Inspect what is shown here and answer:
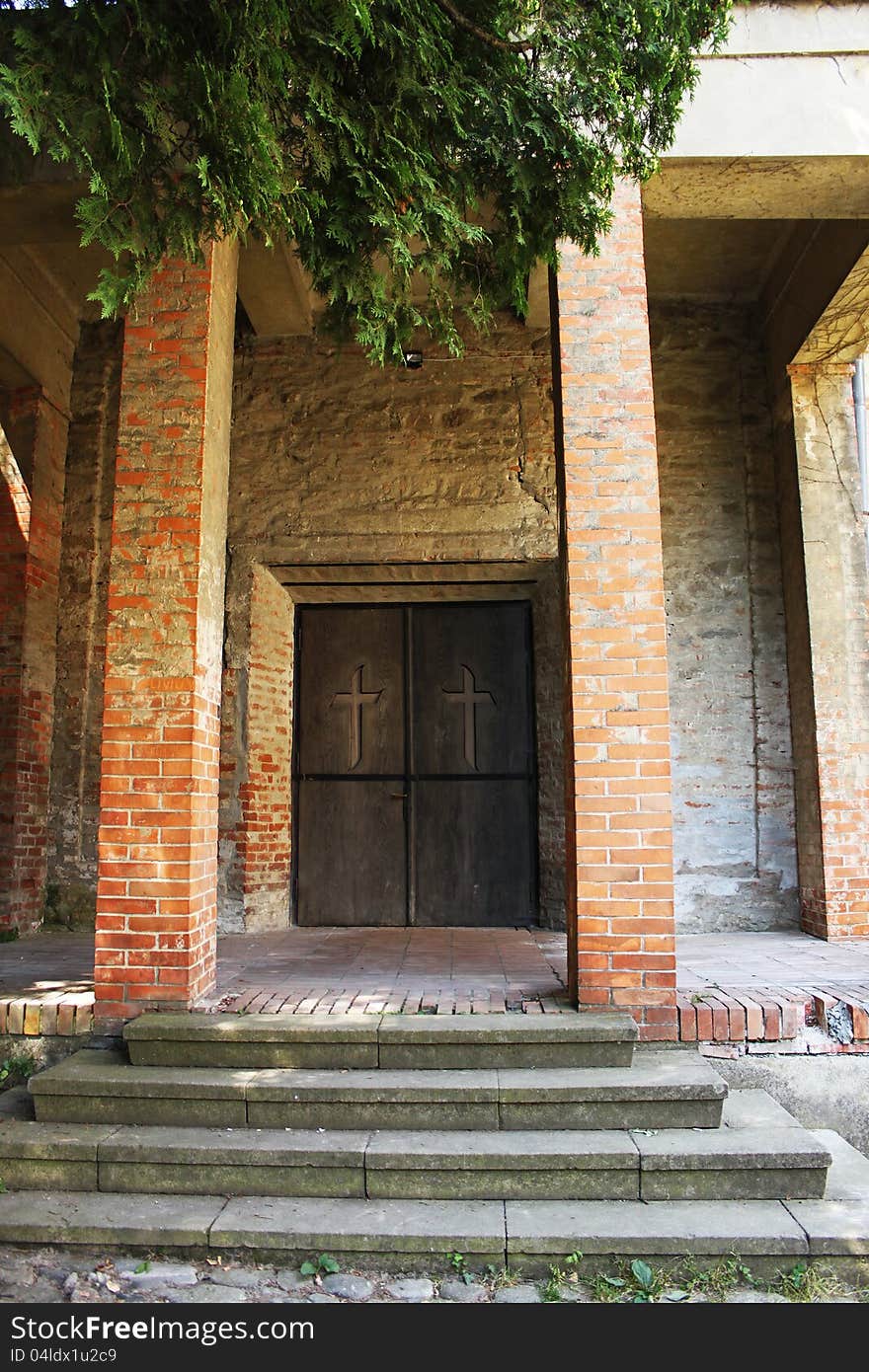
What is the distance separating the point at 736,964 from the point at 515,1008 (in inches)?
64.1

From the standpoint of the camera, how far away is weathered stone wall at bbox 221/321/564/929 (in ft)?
20.9

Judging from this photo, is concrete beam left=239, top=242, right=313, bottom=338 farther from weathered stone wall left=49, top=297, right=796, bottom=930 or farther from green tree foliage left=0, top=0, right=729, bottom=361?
green tree foliage left=0, top=0, right=729, bottom=361

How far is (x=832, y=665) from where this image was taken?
19.5ft

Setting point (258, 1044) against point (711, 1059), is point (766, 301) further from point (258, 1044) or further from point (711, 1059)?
point (258, 1044)

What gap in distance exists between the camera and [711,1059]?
12.0ft

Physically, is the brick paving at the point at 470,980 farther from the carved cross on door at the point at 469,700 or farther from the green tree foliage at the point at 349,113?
the green tree foliage at the point at 349,113

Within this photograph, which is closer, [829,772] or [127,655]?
[127,655]

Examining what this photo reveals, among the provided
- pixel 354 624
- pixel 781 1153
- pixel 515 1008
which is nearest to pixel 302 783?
pixel 354 624

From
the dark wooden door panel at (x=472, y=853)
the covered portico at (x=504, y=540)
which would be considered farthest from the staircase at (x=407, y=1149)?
the dark wooden door panel at (x=472, y=853)

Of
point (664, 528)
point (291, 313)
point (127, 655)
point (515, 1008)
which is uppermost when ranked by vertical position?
point (291, 313)

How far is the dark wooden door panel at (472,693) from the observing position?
22.0ft

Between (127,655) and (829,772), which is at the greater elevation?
(127,655)

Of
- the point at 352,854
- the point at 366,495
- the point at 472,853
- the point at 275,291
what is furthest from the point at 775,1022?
the point at 275,291

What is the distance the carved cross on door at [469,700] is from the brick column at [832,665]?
2207 millimetres
